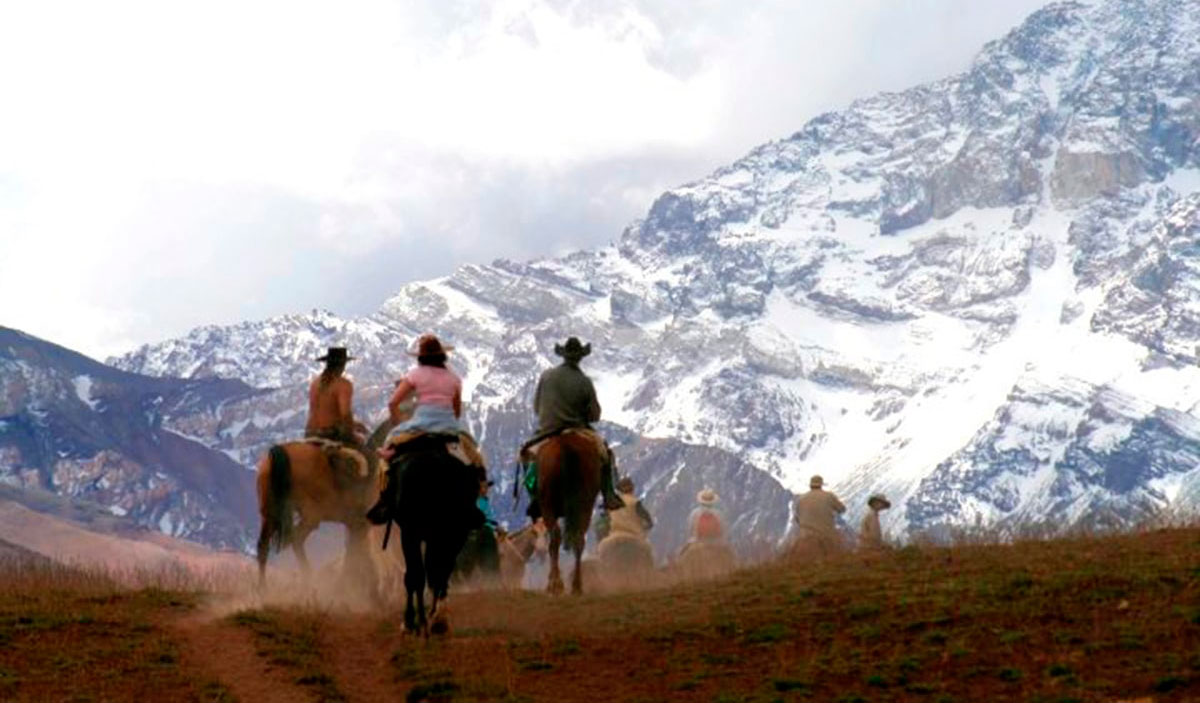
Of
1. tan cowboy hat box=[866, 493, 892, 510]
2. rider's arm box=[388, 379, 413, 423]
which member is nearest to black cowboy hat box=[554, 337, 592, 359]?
rider's arm box=[388, 379, 413, 423]

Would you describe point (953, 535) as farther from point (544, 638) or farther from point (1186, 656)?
point (1186, 656)

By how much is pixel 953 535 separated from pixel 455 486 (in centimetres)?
992

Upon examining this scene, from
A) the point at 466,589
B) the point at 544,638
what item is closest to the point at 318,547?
the point at 466,589

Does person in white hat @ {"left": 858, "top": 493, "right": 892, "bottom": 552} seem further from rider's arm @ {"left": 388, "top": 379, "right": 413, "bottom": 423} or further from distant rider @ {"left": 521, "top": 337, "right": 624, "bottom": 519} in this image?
rider's arm @ {"left": 388, "top": 379, "right": 413, "bottom": 423}

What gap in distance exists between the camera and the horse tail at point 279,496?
1123 inches

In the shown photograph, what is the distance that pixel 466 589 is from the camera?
97.0ft

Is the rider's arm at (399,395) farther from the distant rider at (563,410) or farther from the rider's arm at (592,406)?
the rider's arm at (592,406)

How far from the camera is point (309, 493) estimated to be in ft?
93.8

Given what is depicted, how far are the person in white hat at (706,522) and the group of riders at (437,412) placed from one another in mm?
5278

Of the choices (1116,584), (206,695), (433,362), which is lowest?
(206,695)

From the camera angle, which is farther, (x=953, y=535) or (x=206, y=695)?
(x=953, y=535)

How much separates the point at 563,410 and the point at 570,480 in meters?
0.98

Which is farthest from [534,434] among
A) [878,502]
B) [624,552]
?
[878,502]

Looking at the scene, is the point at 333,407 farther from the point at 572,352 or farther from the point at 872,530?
the point at 872,530
